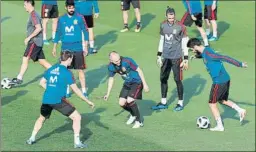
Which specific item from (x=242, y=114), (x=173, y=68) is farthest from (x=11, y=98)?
(x=242, y=114)

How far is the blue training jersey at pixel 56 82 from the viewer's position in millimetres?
10125

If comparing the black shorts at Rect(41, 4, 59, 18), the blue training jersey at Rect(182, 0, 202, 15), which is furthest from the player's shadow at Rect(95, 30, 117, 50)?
the blue training jersey at Rect(182, 0, 202, 15)

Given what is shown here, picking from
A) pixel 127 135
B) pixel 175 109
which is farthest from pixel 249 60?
pixel 127 135

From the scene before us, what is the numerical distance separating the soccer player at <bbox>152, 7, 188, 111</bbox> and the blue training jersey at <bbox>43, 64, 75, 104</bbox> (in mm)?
2937

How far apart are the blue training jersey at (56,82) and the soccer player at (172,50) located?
2937mm

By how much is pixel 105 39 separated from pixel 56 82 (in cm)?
845

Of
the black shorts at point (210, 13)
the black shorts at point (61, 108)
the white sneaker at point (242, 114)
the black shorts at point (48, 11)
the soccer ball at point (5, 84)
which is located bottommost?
the white sneaker at point (242, 114)

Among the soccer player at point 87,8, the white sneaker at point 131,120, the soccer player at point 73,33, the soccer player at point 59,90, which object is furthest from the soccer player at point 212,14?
the soccer player at point 59,90

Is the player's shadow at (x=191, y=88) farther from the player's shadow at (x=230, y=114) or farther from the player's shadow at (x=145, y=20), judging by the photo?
the player's shadow at (x=145, y=20)

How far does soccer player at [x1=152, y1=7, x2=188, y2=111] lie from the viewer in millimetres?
12445

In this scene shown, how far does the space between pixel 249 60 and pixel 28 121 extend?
7.54m

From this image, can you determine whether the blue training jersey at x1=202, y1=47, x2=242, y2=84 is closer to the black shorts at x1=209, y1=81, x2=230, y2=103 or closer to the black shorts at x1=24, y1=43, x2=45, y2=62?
the black shorts at x1=209, y1=81, x2=230, y2=103

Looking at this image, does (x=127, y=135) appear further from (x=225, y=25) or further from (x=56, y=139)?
(x=225, y=25)

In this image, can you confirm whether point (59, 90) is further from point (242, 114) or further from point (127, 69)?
point (242, 114)
